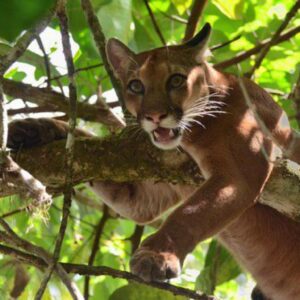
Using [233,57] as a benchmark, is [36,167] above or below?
below

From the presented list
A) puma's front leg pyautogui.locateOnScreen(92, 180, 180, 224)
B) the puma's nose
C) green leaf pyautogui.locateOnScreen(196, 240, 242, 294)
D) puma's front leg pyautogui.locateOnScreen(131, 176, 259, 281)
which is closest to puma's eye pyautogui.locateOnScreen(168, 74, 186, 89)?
the puma's nose

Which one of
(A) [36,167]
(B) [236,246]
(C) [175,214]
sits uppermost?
(A) [36,167]

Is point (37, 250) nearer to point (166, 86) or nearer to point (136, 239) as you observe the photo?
point (166, 86)

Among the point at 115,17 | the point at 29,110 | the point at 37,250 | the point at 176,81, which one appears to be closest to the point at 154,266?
the point at 37,250

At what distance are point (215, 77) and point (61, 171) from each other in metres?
1.07

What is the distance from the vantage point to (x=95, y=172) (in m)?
2.55

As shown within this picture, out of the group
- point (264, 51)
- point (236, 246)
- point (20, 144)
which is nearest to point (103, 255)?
point (236, 246)

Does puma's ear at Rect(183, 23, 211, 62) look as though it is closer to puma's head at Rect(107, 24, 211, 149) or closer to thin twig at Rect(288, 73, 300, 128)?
puma's head at Rect(107, 24, 211, 149)

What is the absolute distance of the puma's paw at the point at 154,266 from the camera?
6.55 ft

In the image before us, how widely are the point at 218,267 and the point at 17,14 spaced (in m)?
3.23

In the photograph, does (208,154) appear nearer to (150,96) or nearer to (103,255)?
(150,96)

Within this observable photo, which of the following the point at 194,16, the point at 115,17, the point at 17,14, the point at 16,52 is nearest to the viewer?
the point at 17,14

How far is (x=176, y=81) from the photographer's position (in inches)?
111

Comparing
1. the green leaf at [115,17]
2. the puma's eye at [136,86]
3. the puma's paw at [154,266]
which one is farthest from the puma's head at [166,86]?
the puma's paw at [154,266]
